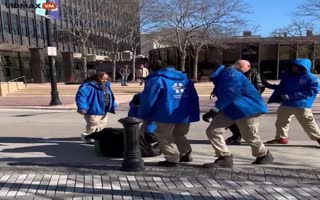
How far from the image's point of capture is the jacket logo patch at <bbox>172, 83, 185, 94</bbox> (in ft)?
20.3

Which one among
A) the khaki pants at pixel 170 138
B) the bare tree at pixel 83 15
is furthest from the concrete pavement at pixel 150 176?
the bare tree at pixel 83 15

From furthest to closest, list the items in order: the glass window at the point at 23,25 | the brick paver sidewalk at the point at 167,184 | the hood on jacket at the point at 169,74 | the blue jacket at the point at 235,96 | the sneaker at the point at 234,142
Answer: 1. the glass window at the point at 23,25
2. the sneaker at the point at 234,142
3. the hood on jacket at the point at 169,74
4. the blue jacket at the point at 235,96
5. the brick paver sidewalk at the point at 167,184

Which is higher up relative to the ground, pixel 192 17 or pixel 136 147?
pixel 192 17

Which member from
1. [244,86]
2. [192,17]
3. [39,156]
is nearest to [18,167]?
[39,156]

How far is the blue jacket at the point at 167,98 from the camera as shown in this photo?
605 cm

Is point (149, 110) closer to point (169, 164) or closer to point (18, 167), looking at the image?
point (169, 164)

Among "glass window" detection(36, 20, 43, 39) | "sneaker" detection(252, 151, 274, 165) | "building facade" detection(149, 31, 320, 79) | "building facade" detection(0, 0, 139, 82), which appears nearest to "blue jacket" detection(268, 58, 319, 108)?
"sneaker" detection(252, 151, 274, 165)

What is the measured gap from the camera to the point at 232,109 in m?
6.12

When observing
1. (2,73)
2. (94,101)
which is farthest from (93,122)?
(2,73)

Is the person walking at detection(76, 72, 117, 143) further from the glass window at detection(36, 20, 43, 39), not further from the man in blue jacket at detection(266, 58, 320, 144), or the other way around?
the glass window at detection(36, 20, 43, 39)

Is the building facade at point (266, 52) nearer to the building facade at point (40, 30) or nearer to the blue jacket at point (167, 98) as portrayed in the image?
the building facade at point (40, 30)

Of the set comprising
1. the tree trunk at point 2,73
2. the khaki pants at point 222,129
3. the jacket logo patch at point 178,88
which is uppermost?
the jacket logo patch at point 178,88

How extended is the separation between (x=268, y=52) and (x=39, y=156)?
35193mm

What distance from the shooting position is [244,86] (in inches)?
242
